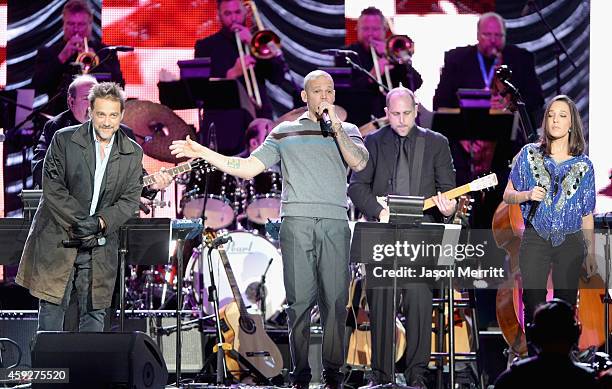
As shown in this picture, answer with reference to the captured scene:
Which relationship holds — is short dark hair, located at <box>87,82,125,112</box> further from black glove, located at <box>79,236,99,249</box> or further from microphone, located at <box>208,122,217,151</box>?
microphone, located at <box>208,122,217,151</box>

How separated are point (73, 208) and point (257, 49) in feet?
17.2

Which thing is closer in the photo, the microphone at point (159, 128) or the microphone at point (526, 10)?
the microphone at point (159, 128)

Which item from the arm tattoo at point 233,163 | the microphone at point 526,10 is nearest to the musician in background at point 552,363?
the arm tattoo at point 233,163

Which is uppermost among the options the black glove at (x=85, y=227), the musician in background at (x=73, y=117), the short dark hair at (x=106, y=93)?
the musician in background at (x=73, y=117)

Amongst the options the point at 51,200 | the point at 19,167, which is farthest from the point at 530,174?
the point at 19,167

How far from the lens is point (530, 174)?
6574 mm

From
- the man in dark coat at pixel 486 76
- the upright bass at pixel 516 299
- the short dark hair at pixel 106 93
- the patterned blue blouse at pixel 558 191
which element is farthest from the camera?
the man in dark coat at pixel 486 76

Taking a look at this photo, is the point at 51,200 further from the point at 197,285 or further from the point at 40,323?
the point at 197,285

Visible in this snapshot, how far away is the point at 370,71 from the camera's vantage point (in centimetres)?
1111

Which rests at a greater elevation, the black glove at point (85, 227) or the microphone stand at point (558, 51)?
the microphone stand at point (558, 51)

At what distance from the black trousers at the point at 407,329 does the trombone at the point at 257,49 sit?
471 centimetres

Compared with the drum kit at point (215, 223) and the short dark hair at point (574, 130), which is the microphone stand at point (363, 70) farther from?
the short dark hair at point (574, 130)

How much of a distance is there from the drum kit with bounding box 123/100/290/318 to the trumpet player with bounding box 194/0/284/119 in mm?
552

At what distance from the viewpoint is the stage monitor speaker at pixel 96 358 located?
5.11m
